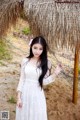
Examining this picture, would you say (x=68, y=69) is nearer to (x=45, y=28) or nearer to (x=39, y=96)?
(x=45, y=28)

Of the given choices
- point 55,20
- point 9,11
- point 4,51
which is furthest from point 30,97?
point 4,51

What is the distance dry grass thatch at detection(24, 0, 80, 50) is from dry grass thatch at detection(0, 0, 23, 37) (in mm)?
331

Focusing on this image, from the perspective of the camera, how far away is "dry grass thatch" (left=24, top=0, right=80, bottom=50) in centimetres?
485

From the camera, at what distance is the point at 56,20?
4.85 metres

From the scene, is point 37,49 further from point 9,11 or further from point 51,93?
point 51,93

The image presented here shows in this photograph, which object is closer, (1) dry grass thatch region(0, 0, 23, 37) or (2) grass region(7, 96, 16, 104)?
(1) dry grass thatch region(0, 0, 23, 37)

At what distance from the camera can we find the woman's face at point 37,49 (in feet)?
13.0

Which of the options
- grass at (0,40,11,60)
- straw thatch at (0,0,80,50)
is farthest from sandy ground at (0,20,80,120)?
straw thatch at (0,0,80,50)

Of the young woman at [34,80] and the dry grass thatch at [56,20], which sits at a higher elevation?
the dry grass thatch at [56,20]

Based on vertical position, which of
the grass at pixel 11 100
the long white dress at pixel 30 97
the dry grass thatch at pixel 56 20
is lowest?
the grass at pixel 11 100

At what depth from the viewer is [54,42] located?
4922 mm

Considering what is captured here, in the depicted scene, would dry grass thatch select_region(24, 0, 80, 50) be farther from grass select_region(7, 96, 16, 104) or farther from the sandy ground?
grass select_region(7, 96, 16, 104)

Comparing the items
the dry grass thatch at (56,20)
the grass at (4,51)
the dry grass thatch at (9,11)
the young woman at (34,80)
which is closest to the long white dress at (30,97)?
the young woman at (34,80)

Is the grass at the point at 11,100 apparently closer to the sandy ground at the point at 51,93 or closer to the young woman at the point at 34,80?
the sandy ground at the point at 51,93
